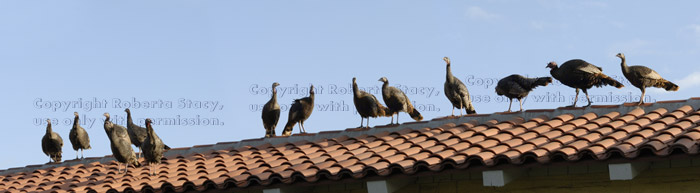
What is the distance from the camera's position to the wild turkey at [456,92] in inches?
563

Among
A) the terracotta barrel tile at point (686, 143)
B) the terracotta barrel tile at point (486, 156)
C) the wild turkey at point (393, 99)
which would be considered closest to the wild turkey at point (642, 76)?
the terracotta barrel tile at point (486, 156)

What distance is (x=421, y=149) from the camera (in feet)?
34.4

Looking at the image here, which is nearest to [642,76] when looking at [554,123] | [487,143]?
[554,123]

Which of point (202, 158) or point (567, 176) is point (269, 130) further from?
point (567, 176)

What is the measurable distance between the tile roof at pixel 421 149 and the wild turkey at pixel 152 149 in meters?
0.14

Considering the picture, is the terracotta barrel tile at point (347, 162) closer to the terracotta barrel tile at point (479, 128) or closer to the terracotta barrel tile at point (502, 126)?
the terracotta barrel tile at point (479, 128)

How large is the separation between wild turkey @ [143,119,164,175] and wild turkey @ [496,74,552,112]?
4.78 m

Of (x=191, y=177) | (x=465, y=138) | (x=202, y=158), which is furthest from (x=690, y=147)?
(x=202, y=158)

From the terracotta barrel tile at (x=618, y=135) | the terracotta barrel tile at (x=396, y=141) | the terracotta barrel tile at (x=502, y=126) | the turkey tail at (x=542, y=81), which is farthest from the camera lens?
the turkey tail at (x=542, y=81)

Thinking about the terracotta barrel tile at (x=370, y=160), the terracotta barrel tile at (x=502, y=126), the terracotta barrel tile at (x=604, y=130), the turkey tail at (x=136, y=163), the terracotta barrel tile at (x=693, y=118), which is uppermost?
the terracotta barrel tile at (x=693, y=118)

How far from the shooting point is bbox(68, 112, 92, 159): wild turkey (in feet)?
55.5

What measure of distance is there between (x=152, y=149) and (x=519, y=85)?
5058 millimetres

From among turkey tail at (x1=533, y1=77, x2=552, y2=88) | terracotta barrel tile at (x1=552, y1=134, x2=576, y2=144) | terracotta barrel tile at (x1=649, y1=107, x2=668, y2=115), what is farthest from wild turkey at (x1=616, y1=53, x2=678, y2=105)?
terracotta barrel tile at (x1=552, y1=134, x2=576, y2=144)

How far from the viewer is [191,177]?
37.2ft
